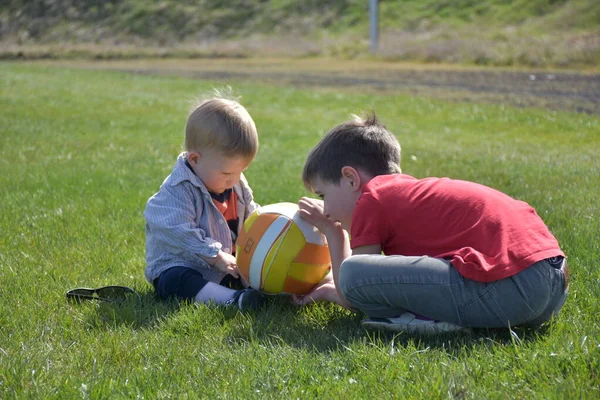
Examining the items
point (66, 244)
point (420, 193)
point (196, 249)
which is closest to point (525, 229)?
point (420, 193)

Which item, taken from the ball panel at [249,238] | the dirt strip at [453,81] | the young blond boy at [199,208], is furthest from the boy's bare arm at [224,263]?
the dirt strip at [453,81]

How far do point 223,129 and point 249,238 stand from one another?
2.31 feet

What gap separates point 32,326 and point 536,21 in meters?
41.0

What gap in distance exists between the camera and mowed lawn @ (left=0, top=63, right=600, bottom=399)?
322 cm

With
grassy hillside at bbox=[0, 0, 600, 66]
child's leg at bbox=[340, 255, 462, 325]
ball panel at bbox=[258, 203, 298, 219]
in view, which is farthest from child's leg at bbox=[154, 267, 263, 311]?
grassy hillside at bbox=[0, 0, 600, 66]

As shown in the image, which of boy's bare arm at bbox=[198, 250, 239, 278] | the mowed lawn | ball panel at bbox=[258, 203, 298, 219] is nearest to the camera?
the mowed lawn

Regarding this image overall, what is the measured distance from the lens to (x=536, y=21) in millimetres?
41219

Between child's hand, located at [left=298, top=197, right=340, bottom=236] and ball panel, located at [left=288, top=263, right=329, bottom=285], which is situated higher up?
child's hand, located at [left=298, top=197, right=340, bottom=236]

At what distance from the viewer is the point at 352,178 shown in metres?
4.21

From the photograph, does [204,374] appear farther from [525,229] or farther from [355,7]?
[355,7]

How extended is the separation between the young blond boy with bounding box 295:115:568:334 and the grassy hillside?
75.8 feet

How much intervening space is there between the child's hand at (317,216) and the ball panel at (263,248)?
7.2 inches

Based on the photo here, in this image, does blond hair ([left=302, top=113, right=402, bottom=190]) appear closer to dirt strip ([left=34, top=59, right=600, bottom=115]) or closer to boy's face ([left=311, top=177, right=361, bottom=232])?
boy's face ([left=311, top=177, right=361, bottom=232])

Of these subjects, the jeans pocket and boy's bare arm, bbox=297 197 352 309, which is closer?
the jeans pocket
